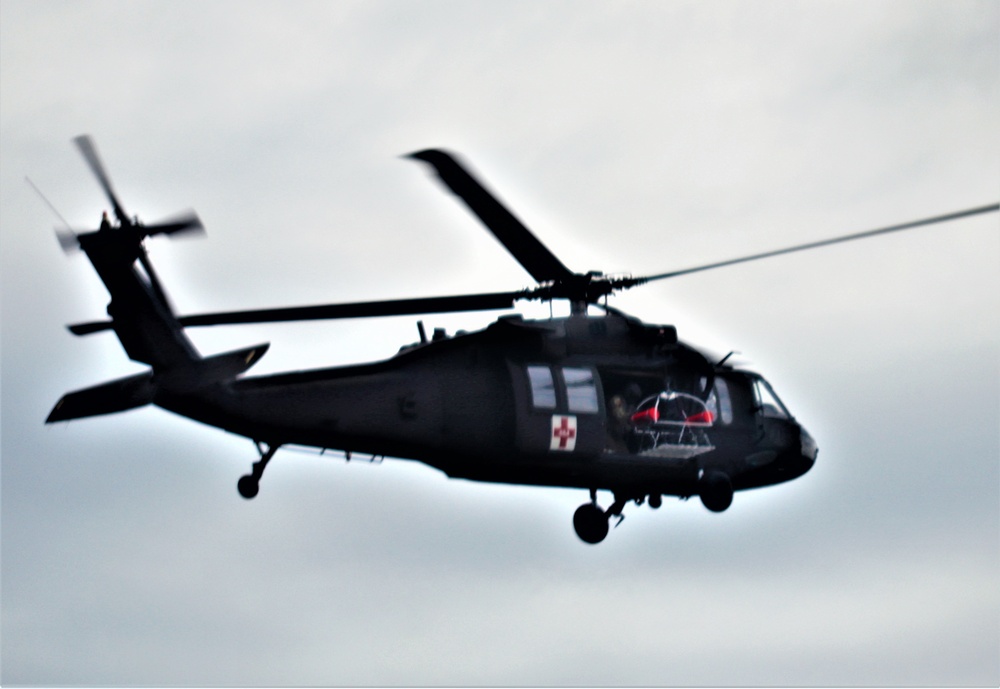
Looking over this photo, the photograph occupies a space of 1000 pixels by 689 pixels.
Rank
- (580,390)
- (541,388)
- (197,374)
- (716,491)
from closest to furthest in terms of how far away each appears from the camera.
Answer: (197,374)
(541,388)
(580,390)
(716,491)

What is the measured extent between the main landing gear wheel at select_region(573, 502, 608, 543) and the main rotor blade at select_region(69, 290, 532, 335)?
5085 millimetres

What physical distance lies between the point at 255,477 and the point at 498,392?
4.91 m

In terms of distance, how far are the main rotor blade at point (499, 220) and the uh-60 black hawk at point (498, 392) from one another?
0.04 meters

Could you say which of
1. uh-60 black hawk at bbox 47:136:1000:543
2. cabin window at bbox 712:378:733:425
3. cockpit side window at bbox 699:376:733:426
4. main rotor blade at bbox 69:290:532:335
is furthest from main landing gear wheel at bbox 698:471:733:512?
main rotor blade at bbox 69:290:532:335

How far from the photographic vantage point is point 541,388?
103ft

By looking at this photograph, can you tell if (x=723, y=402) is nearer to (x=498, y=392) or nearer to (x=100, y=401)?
(x=498, y=392)

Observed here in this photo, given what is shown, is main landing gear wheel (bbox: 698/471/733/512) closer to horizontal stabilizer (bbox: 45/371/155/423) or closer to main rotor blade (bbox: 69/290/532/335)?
main rotor blade (bbox: 69/290/532/335)

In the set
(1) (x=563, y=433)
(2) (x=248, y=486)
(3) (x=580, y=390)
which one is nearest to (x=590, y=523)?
(1) (x=563, y=433)

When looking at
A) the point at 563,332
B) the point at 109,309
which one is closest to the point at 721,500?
the point at 563,332

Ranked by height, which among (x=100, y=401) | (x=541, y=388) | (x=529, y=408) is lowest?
(x=100, y=401)

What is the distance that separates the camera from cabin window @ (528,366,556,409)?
103 feet

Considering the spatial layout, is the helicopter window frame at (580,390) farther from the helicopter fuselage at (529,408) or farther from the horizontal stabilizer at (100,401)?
the horizontal stabilizer at (100,401)

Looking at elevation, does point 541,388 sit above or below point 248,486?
above

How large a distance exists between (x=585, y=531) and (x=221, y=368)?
9218 mm
